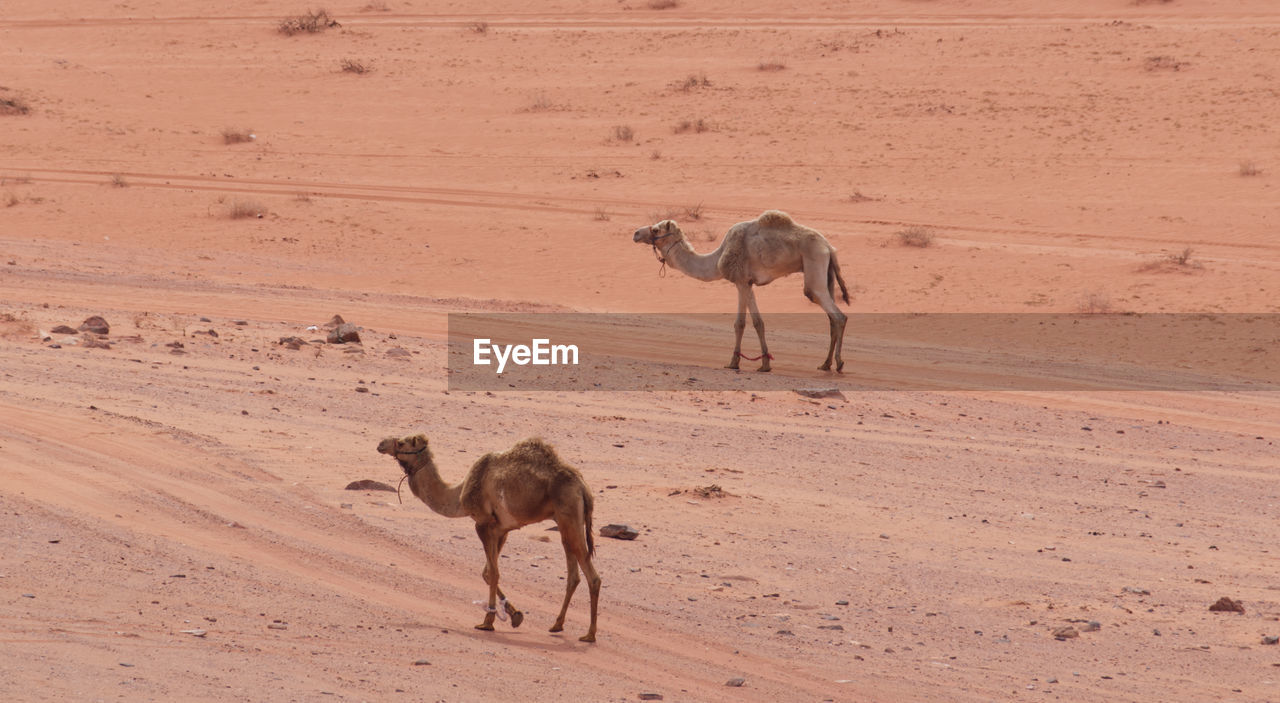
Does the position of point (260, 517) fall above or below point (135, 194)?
below

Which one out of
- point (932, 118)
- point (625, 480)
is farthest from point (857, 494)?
point (932, 118)

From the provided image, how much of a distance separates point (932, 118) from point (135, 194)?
17871mm

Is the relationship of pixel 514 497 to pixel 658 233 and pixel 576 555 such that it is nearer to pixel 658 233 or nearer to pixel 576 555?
pixel 576 555

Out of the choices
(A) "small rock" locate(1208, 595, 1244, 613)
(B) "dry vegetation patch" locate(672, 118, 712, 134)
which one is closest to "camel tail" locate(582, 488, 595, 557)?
(A) "small rock" locate(1208, 595, 1244, 613)

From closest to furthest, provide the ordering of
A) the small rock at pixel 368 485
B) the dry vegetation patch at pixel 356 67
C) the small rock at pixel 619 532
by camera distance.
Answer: the small rock at pixel 619 532
the small rock at pixel 368 485
the dry vegetation patch at pixel 356 67

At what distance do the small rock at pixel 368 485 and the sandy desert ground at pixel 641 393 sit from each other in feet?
0.49

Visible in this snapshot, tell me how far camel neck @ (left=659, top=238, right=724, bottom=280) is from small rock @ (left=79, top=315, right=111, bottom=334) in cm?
647

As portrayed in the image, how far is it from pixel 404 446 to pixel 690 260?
34.1 feet

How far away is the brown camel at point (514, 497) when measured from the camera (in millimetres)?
8164

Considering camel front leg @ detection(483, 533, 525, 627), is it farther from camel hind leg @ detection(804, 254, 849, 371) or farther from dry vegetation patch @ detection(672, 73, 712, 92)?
dry vegetation patch @ detection(672, 73, 712, 92)

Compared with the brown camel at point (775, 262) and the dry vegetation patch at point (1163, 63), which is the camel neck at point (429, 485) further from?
the dry vegetation patch at point (1163, 63)

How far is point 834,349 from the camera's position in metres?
18.9

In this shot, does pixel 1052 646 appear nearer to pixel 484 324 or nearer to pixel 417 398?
pixel 417 398

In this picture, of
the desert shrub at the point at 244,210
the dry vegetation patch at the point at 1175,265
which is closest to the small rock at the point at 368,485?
the dry vegetation patch at the point at 1175,265
